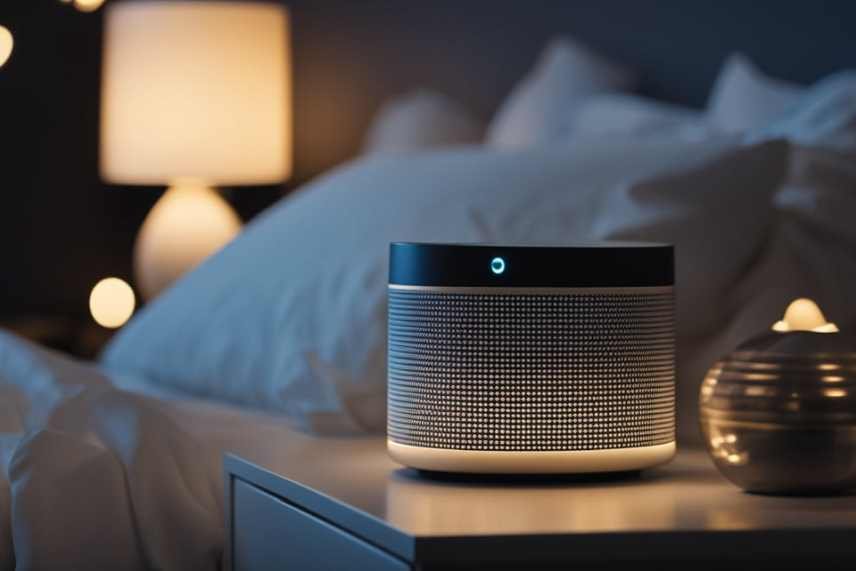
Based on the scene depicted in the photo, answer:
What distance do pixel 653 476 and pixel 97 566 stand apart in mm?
471

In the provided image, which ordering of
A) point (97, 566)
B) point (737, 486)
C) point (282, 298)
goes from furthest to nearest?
point (282, 298) → point (97, 566) → point (737, 486)

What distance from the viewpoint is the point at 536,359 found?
103cm

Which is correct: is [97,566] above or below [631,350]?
below

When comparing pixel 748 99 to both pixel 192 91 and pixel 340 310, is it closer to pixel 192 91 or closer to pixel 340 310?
pixel 340 310

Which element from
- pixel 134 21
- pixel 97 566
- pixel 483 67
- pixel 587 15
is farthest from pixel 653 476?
pixel 134 21

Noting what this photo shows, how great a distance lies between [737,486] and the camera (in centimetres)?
102

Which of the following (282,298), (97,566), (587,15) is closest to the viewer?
(97,566)

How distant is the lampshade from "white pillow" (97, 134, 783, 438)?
133 centimetres

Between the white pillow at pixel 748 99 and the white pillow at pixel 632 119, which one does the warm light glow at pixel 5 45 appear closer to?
the white pillow at pixel 632 119

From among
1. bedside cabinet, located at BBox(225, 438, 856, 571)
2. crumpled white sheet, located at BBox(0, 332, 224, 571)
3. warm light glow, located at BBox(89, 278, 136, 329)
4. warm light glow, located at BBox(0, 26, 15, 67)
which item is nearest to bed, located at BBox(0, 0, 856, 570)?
crumpled white sheet, located at BBox(0, 332, 224, 571)

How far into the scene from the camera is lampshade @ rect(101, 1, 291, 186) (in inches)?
128

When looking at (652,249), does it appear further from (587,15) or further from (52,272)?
(52,272)

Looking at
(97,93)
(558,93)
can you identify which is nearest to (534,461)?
(558,93)

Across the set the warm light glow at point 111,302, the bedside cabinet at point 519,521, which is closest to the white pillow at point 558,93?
the warm light glow at point 111,302
